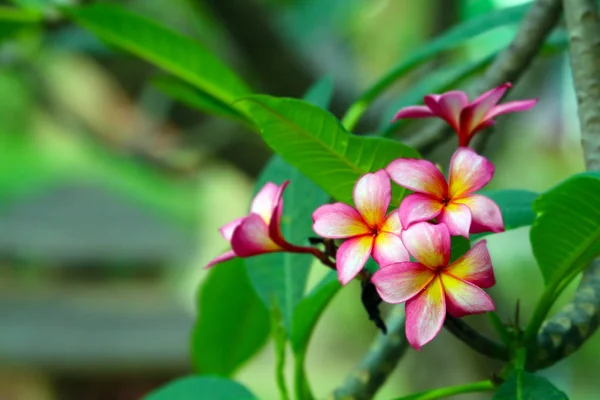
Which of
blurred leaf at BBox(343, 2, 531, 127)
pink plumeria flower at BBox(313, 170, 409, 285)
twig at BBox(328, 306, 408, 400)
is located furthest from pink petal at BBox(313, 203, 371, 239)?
blurred leaf at BBox(343, 2, 531, 127)

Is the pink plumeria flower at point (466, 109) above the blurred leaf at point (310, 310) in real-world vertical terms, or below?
above

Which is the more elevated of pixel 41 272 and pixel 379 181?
pixel 41 272

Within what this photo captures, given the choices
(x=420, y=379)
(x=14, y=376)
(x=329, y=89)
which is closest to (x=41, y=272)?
(x=14, y=376)

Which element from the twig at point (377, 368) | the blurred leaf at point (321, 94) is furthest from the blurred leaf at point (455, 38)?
the twig at point (377, 368)

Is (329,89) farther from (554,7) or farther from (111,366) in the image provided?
(111,366)

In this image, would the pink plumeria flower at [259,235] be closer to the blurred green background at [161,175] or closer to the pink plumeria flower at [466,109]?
the pink plumeria flower at [466,109]
